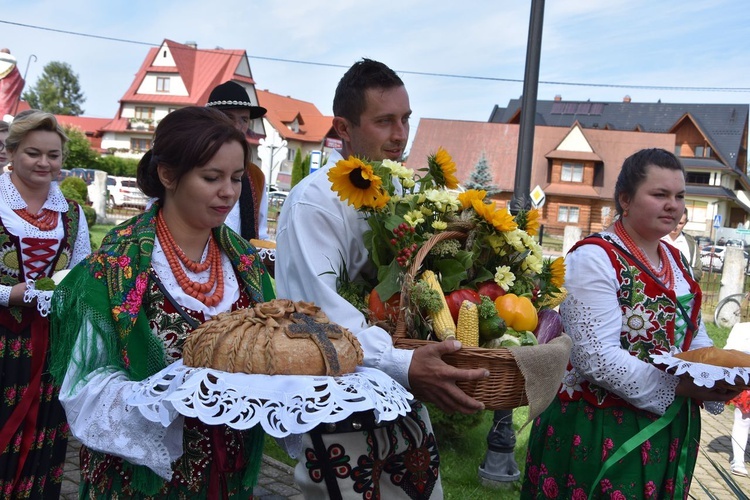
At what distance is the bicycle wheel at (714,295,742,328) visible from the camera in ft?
46.5

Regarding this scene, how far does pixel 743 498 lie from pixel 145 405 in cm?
153

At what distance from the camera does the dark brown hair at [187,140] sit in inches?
93.1

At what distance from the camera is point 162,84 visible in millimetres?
54906

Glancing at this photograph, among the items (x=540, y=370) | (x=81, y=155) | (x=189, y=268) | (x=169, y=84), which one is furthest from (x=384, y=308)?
(x=169, y=84)

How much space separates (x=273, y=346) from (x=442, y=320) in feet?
2.11

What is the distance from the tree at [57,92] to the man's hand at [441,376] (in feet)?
294

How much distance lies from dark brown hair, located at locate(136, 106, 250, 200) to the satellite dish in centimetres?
834

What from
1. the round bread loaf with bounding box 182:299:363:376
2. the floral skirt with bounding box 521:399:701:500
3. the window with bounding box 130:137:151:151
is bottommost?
the floral skirt with bounding box 521:399:701:500

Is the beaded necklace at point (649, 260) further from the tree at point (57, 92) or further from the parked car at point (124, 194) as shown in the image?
the tree at point (57, 92)

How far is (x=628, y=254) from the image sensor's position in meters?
3.50

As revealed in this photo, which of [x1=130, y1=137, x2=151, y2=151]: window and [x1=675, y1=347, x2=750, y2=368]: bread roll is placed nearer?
[x1=675, y1=347, x2=750, y2=368]: bread roll

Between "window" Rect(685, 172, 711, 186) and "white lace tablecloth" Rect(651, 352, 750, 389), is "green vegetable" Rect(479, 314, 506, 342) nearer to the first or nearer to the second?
"white lace tablecloth" Rect(651, 352, 750, 389)

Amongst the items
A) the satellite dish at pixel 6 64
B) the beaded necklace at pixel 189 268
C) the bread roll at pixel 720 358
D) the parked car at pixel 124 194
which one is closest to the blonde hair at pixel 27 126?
the beaded necklace at pixel 189 268

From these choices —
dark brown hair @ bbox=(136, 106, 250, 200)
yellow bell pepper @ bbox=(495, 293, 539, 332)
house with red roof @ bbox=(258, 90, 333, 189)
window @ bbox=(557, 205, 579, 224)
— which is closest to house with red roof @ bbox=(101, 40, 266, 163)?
house with red roof @ bbox=(258, 90, 333, 189)
